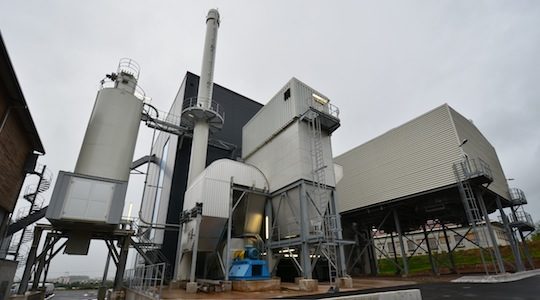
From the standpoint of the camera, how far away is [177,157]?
72.6ft

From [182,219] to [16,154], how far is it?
363 inches

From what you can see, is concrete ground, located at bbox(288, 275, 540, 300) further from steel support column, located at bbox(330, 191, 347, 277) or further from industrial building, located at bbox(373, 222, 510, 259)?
industrial building, located at bbox(373, 222, 510, 259)

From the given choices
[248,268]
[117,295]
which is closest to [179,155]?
[117,295]

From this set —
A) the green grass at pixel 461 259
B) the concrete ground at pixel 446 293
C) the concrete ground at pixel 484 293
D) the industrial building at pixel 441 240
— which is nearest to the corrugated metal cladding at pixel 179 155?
the concrete ground at pixel 446 293

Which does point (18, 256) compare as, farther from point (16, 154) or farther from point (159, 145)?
point (159, 145)

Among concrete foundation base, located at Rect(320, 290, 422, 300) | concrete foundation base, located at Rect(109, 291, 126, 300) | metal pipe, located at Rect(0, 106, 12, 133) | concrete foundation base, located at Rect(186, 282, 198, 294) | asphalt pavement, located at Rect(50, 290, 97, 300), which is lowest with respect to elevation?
asphalt pavement, located at Rect(50, 290, 97, 300)

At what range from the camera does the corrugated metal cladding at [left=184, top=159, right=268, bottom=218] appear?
571 inches

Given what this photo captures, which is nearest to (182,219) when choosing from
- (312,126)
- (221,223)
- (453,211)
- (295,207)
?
(221,223)

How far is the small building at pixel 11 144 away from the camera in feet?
35.4

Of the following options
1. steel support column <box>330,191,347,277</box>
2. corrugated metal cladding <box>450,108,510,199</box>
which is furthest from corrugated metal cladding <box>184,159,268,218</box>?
corrugated metal cladding <box>450,108,510,199</box>

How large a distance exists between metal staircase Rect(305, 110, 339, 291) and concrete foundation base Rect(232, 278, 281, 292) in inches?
118

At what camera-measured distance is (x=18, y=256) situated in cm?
1912

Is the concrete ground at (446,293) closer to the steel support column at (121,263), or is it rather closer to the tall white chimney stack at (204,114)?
the steel support column at (121,263)

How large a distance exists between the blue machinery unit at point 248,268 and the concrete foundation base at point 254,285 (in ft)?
1.21
